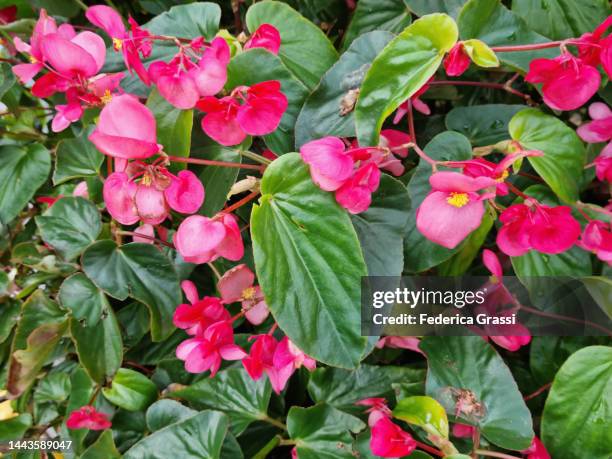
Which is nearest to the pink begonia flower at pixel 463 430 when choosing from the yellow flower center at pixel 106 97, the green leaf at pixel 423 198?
the green leaf at pixel 423 198

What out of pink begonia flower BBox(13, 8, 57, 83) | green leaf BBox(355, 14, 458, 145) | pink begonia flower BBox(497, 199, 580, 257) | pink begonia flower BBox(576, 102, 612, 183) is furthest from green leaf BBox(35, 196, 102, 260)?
pink begonia flower BBox(576, 102, 612, 183)

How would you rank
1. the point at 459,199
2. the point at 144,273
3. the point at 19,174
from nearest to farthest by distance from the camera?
the point at 459,199 → the point at 144,273 → the point at 19,174

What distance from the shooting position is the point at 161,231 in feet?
2.23

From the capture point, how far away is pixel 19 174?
73 centimetres

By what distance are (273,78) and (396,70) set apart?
0.12 metres

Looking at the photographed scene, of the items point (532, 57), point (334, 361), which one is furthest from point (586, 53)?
point (334, 361)

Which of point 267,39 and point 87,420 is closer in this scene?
point 267,39

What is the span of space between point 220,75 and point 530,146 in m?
0.34

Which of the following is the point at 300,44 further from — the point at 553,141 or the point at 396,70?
the point at 553,141

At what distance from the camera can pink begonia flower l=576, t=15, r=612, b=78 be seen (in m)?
0.43

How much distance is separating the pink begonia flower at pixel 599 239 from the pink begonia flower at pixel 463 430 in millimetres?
244

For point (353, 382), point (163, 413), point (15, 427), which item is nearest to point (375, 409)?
point (353, 382)

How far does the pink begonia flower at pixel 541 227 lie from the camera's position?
0.45 metres

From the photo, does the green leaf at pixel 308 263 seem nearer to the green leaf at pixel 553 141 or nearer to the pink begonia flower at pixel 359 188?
the pink begonia flower at pixel 359 188
